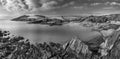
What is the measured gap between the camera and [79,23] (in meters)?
3.50

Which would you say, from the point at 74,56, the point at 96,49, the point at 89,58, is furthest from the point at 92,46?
the point at 74,56

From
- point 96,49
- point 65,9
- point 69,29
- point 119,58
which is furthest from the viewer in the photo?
point 69,29

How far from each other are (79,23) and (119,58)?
6.96 ft

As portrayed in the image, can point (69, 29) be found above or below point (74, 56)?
above

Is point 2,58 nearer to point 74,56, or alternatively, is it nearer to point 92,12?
point 74,56

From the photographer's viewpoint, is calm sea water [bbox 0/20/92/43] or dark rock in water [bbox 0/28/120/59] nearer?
dark rock in water [bbox 0/28/120/59]

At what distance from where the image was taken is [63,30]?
3.30 m

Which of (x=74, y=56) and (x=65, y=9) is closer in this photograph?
(x=74, y=56)

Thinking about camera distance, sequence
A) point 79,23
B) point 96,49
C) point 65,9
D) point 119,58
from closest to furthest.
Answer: point 119,58 → point 96,49 → point 65,9 → point 79,23

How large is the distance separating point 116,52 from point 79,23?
2080mm

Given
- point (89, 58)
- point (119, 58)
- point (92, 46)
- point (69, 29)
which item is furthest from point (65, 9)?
point (119, 58)

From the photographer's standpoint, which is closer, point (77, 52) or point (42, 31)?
point (77, 52)

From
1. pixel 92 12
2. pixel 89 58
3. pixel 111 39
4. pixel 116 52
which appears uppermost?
pixel 92 12

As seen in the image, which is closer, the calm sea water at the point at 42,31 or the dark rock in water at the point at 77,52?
the dark rock in water at the point at 77,52
